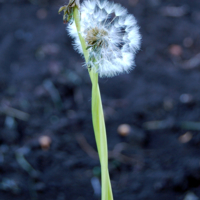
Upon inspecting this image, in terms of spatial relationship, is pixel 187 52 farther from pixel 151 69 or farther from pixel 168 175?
pixel 168 175

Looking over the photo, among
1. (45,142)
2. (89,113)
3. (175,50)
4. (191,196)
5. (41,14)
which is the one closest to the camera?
(191,196)

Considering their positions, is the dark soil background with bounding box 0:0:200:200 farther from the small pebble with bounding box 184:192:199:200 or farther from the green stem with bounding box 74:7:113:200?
the green stem with bounding box 74:7:113:200

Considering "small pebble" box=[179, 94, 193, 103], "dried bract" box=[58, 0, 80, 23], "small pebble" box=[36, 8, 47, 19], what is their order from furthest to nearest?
1. "small pebble" box=[36, 8, 47, 19]
2. "small pebble" box=[179, 94, 193, 103]
3. "dried bract" box=[58, 0, 80, 23]

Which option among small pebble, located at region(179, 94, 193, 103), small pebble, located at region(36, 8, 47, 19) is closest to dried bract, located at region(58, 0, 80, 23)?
small pebble, located at region(179, 94, 193, 103)

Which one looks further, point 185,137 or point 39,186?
point 185,137

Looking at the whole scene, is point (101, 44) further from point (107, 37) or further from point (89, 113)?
point (89, 113)

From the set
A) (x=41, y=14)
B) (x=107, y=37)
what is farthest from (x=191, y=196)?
(x=41, y=14)

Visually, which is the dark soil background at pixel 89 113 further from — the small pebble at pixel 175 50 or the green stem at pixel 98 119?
the green stem at pixel 98 119
